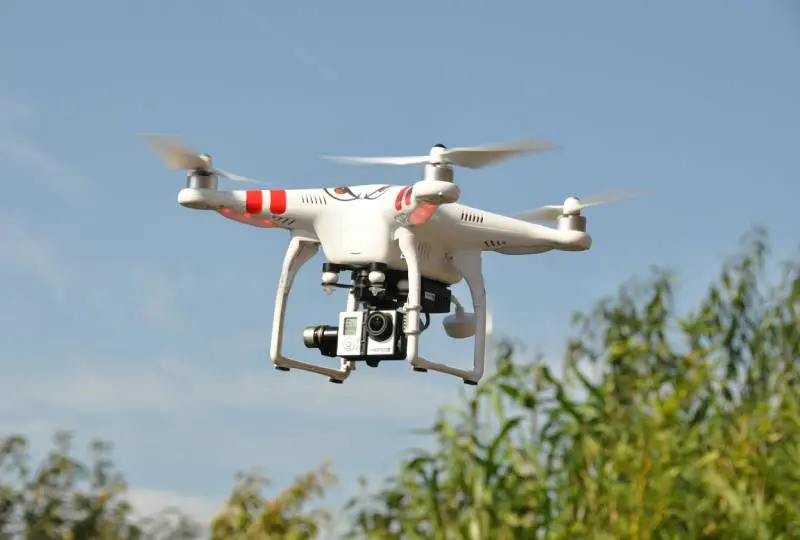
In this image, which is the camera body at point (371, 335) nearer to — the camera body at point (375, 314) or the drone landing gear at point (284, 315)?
the camera body at point (375, 314)

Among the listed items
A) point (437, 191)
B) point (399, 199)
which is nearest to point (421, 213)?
point (399, 199)

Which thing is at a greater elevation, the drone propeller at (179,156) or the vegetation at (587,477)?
the drone propeller at (179,156)

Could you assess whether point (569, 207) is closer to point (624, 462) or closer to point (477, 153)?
point (477, 153)

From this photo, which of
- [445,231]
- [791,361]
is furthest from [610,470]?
[445,231]

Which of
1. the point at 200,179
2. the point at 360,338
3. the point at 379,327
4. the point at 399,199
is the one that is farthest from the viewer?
the point at 200,179

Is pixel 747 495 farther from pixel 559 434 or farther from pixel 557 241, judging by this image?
pixel 557 241

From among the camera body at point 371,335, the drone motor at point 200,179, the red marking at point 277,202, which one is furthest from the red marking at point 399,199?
the drone motor at point 200,179
